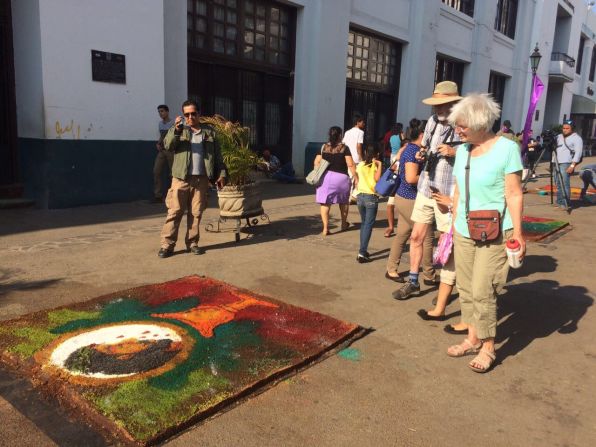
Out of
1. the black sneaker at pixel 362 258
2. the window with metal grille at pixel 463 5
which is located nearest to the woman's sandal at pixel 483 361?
the black sneaker at pixel 362 258

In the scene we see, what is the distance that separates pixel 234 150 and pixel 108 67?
143 inches

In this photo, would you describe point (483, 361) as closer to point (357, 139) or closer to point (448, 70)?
point (357, 139)

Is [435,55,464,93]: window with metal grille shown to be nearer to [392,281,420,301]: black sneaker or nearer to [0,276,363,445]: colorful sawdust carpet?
[392,281,420,301]: black sneaker

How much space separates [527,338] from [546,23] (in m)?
29.6

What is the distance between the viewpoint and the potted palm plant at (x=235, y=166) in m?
6.72

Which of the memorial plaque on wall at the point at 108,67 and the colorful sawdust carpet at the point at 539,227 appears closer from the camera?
the colorful sawdust carpet at the point at 539,227

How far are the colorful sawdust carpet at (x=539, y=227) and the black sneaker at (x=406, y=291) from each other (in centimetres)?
351

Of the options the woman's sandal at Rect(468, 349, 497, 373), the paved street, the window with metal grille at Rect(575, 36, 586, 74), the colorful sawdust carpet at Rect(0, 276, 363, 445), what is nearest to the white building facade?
the paved street

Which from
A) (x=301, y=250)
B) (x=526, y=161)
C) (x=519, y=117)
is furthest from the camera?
(x=519, y=117)

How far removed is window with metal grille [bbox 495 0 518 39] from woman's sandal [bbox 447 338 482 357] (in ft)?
80.1

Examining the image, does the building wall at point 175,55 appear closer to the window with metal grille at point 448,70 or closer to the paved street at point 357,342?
the paved street at point 357,342

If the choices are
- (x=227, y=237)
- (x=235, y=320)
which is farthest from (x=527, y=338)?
(x=227, y=237)

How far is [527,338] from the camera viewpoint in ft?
13.2

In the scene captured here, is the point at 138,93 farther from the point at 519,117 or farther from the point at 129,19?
the point at 519,117
